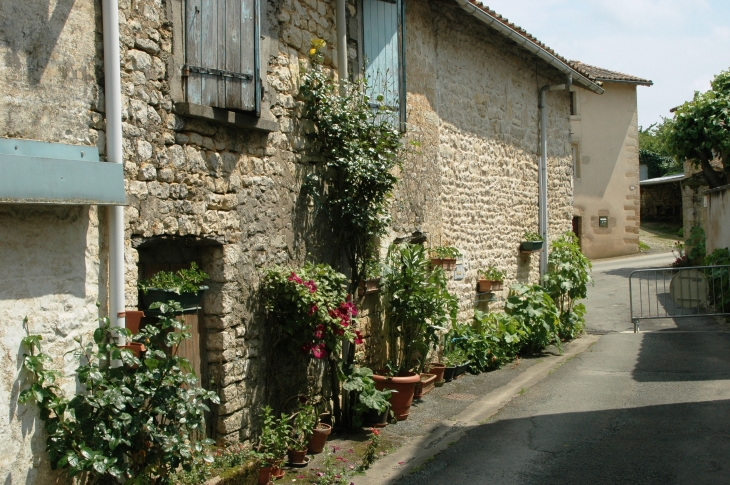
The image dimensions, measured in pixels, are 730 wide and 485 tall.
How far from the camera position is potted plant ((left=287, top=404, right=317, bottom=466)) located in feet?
20.5

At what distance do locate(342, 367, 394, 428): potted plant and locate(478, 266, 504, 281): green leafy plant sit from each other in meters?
4.17

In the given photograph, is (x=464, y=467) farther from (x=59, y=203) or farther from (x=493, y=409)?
(x=59, y=203)

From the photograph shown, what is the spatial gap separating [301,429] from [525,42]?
7.67m

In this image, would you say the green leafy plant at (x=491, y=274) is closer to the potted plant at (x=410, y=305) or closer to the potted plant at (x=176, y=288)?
the potted plant at (x=410, y=305)

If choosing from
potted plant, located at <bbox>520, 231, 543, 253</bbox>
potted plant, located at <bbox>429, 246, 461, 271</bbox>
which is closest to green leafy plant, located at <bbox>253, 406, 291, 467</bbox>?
potted plant, located at <bbox>429, 246, 461, 271</bbox>

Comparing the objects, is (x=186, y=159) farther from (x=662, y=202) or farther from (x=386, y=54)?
(x=662, y=202)

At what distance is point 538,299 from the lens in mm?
11969

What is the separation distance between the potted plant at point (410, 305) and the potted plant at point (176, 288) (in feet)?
11.1

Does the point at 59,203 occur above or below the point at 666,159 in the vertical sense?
below

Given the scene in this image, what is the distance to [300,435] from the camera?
250 inches

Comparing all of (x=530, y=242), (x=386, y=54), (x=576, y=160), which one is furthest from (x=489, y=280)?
(x=576, y=160)

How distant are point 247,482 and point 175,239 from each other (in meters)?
1.98

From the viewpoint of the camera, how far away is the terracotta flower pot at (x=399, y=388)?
25.7 ft

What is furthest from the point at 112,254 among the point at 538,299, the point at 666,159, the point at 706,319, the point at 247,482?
the point at 666,159
